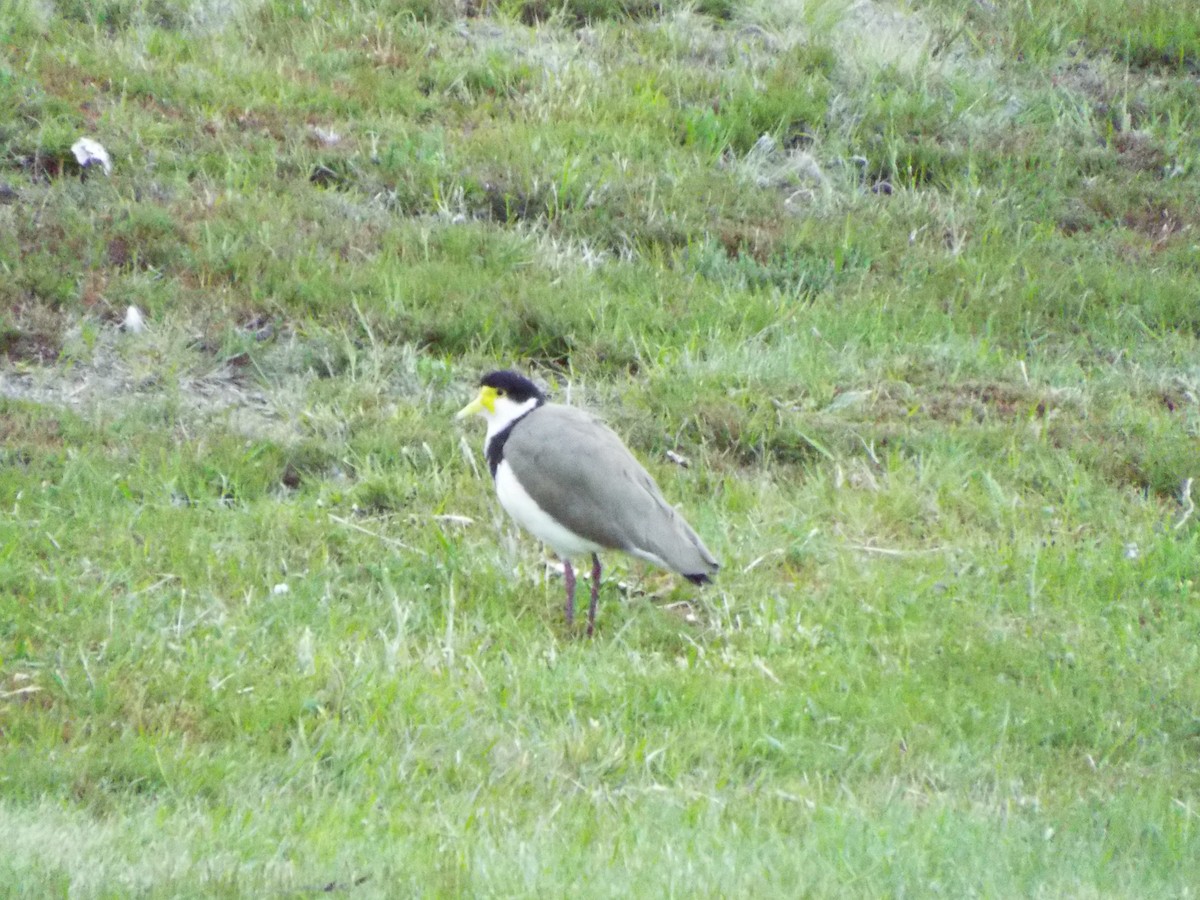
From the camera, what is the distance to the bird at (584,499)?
634cm

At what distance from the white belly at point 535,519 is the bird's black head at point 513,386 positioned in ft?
1.51

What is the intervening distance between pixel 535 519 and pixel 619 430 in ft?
5.48

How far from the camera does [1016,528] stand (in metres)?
7.19

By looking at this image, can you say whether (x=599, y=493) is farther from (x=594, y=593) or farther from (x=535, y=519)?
(x=594, y=593)

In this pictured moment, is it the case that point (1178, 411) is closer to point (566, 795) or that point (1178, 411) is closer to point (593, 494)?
point (593, 494)

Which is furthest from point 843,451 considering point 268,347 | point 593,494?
point 268,347

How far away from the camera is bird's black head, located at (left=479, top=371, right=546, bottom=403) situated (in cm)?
700

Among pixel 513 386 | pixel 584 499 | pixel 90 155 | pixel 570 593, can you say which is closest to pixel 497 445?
pixel 513 386

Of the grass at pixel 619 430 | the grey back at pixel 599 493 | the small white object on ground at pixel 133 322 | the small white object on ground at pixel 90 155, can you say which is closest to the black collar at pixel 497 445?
the grey back at pixel 599 493

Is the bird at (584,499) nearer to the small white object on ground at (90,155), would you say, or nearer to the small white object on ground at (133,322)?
the small white object on ground at (133,322)

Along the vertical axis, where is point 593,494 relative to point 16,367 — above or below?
above

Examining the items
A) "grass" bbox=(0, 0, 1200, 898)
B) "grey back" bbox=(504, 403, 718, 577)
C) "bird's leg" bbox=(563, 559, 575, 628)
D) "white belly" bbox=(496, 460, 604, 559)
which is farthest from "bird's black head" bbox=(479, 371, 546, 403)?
"bird's leg" bbox=(563, 559, 575, 628)

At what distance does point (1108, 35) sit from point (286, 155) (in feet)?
21.2

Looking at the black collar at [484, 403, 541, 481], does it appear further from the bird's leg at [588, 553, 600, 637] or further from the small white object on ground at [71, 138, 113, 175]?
the small white object on ground at [71, 138, 113, 175]
